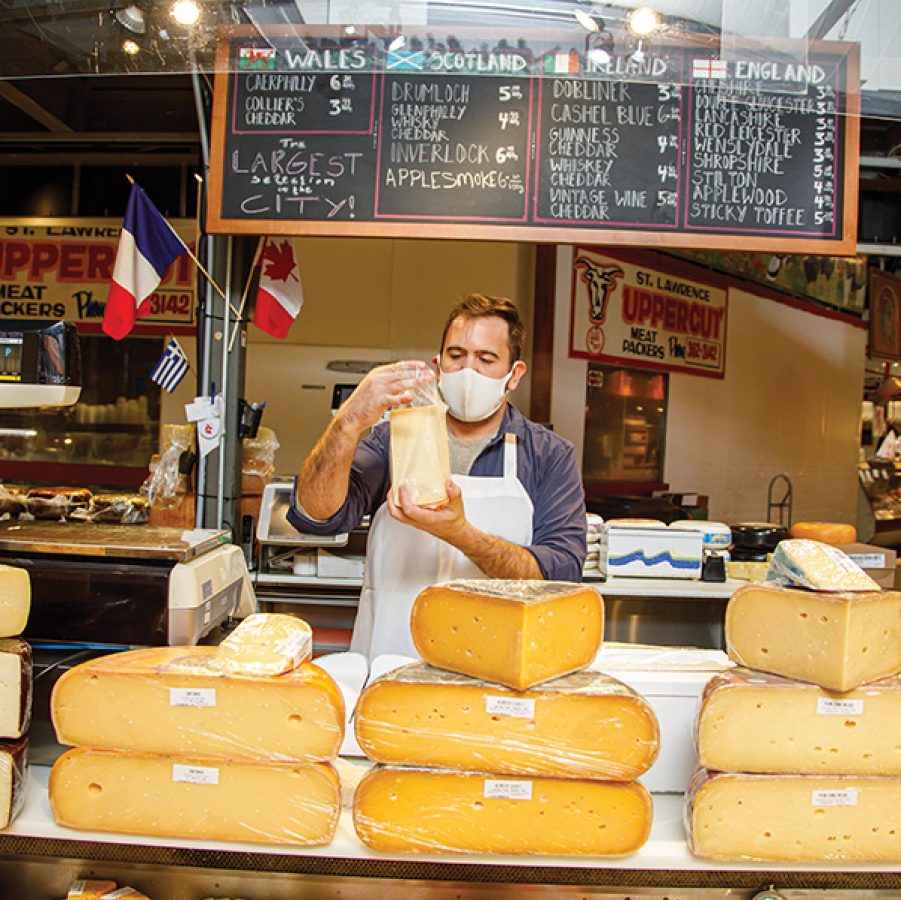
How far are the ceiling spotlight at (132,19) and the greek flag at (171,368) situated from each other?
6.33 feet

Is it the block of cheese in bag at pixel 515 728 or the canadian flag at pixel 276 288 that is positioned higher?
the canadian flag at pixel 276 288

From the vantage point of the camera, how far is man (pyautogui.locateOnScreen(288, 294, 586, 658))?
2113mm

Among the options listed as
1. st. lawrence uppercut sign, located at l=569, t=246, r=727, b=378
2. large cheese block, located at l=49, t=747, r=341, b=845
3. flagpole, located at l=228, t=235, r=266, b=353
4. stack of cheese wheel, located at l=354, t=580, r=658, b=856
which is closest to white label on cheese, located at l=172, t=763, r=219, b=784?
large cheese block, located at l=49, t=747, r=341, b=845

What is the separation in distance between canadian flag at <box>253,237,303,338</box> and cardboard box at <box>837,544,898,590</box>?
8.66ft

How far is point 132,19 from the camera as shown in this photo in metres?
1.99

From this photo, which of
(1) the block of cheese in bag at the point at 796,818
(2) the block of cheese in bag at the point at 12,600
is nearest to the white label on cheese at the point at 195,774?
(2) the block of cheese in bag at the point at 12,600

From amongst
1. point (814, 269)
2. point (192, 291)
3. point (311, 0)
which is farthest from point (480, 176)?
point (814, 269)

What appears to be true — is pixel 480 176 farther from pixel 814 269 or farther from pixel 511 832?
pixel 814 269

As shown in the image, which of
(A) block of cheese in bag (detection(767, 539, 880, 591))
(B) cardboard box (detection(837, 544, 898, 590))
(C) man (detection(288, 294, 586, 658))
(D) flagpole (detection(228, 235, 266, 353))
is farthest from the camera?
(B) cardboard box (detection(837, 544, 898, 590))

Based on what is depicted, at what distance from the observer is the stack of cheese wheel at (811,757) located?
4.55ft

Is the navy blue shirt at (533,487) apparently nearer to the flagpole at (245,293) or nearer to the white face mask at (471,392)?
the white face mask at (471,392)

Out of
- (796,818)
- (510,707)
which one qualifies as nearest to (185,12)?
(510,707)

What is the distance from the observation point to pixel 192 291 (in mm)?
6871

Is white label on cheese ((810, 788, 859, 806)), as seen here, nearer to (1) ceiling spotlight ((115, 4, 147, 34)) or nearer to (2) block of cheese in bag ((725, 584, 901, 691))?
(2) block of cheese in bag ((725, 584, 901, 691))
